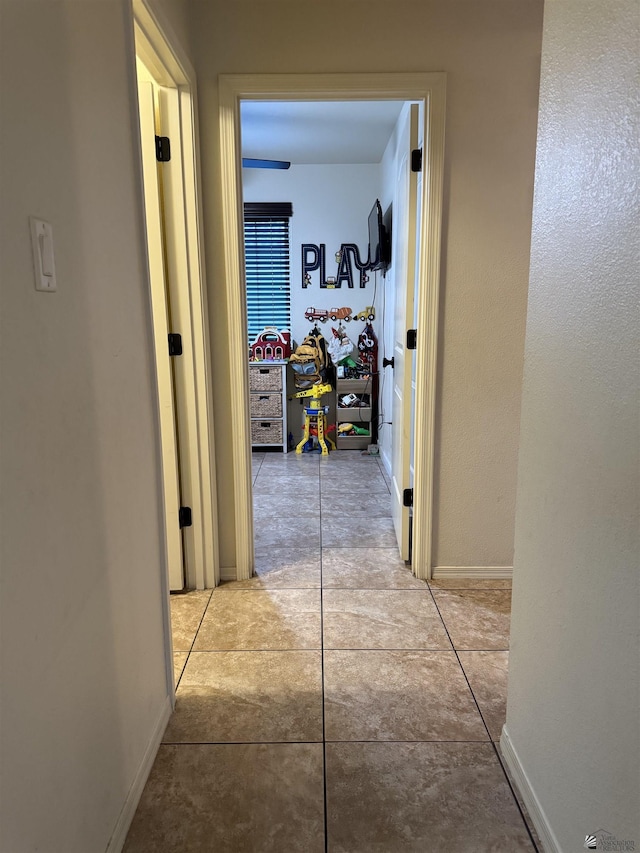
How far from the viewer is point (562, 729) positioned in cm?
117

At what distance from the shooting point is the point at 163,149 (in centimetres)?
216

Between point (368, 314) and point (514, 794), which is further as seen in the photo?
point (368, 314)

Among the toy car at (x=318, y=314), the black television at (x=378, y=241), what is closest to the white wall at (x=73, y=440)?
the black television at (x=378, y=241)

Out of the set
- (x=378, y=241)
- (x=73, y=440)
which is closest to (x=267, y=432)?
(x=378, y=241)

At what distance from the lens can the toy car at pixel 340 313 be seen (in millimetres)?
5238

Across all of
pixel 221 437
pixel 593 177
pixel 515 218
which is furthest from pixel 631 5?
pixel 221 437

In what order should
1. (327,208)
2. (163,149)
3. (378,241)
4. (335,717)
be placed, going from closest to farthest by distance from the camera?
(335,717), (163,149), (378,241), (327,208)

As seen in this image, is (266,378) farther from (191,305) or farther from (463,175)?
(463,175)

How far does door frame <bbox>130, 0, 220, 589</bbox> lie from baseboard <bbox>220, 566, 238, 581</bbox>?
0.04 metres

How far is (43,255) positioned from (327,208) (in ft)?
15.0

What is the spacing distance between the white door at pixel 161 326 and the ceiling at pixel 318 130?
133cm

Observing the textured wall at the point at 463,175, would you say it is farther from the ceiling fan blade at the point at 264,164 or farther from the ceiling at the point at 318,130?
the ceiling fan blade at the point at 264,164

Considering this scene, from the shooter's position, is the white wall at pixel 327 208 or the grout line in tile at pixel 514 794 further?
the white wall at pixel 327 208

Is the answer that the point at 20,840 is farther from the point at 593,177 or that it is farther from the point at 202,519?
the point at 202,519
